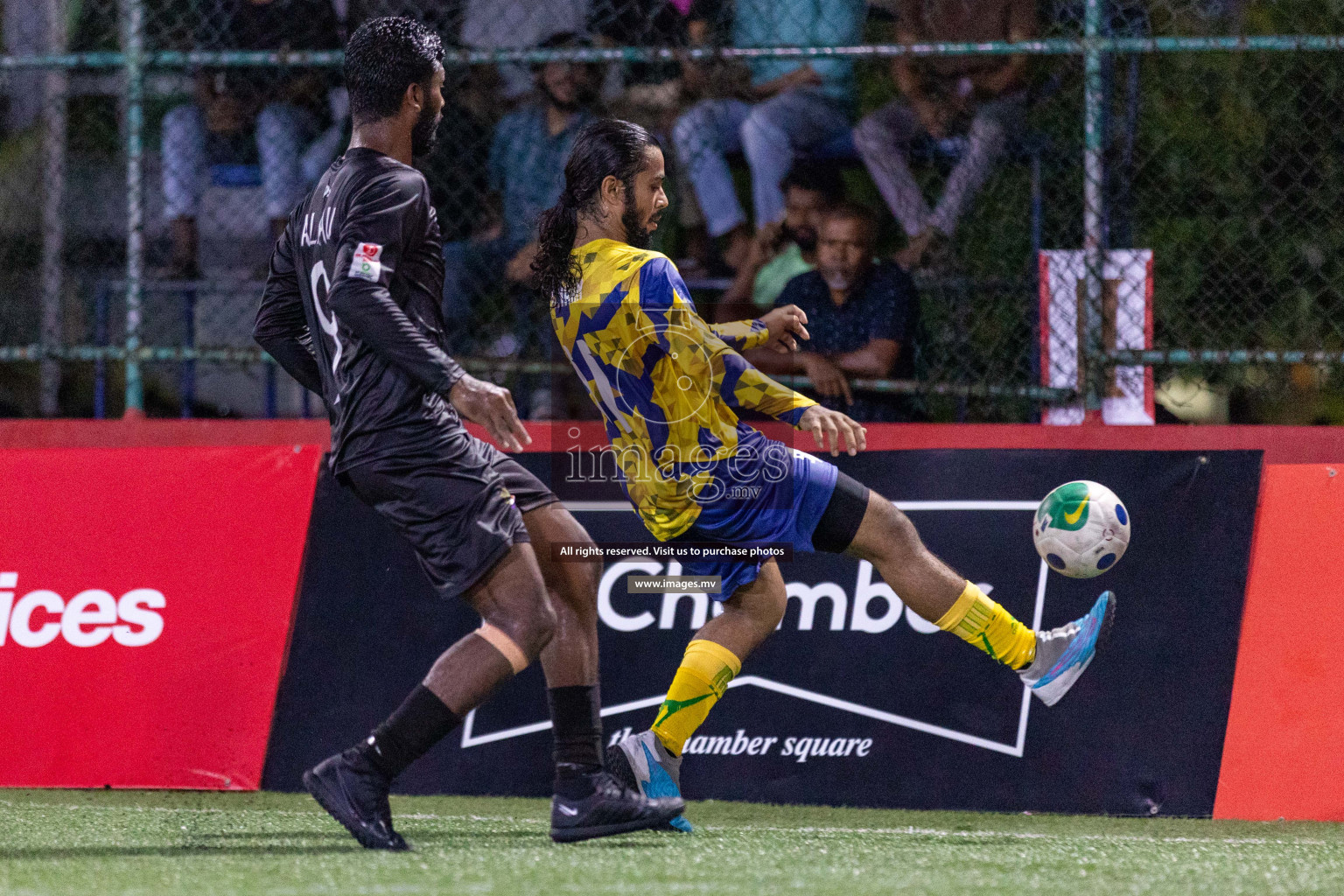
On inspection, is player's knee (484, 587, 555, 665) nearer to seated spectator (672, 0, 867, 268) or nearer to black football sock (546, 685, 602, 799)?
black football sock (546, 685, 602, 799)

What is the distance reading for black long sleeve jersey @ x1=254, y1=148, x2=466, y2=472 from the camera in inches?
155

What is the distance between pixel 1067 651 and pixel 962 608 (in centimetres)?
32

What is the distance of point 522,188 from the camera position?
7172 millimetres

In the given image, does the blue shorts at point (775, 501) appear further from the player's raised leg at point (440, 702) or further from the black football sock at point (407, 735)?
the black football sock at point (407, 735)

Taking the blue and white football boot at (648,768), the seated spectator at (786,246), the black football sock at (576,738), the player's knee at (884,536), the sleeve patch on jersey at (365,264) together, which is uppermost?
the seated spectator at (786,246)

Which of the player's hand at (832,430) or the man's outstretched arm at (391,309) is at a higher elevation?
the man's outstretched arm at (391,309)

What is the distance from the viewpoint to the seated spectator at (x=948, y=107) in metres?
6.64

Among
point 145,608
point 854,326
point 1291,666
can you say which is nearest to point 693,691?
point 1291,666

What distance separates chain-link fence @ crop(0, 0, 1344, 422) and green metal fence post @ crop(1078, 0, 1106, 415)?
12 millimetres

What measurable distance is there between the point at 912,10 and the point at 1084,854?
3.97m

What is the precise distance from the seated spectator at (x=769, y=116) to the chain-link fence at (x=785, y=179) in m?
0.01

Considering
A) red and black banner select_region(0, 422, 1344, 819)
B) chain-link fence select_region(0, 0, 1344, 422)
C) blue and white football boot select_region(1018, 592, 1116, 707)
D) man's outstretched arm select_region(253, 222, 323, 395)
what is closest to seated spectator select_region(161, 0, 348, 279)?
chain-link fence select_region(0, 0, 1344, 422)

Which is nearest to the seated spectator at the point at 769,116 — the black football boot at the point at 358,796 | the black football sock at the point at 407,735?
the black football sock at the point at 407,735

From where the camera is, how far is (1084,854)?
4.17 meters
